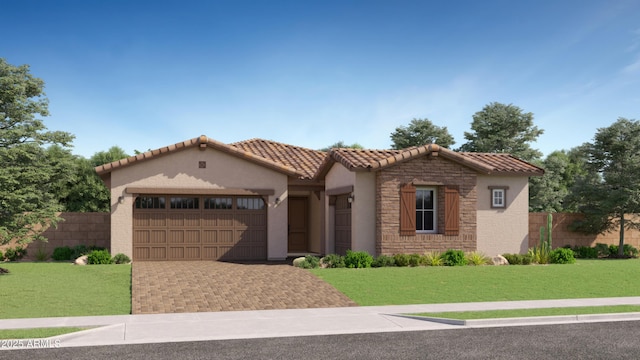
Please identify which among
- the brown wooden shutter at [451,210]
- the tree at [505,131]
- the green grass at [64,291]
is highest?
the tree at [505,131]

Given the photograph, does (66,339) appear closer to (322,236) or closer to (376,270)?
(376,270)

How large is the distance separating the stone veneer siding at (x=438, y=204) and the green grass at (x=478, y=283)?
1509mm

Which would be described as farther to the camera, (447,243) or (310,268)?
(447,243)

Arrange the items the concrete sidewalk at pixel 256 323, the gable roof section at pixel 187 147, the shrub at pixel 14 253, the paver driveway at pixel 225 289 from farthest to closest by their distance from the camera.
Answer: the shrub at pixel 14 253
the gable roof section at pixel 187 147
the paver driveway at pixel 225 289
the concrete sidewalk at pixel 256 323

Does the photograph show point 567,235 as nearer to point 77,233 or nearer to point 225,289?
point 225,289

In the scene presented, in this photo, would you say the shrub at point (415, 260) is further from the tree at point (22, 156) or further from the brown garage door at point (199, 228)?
the tree at point (22, 156)

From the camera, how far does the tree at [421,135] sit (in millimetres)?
42469

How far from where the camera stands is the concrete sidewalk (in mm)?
9984

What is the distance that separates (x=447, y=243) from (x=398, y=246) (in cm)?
196

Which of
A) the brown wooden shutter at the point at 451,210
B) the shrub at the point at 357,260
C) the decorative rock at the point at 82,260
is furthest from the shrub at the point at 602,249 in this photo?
the decorative rock at the point at 82,260

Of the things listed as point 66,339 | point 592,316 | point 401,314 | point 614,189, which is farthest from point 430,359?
point 614,189

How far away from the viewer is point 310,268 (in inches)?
784

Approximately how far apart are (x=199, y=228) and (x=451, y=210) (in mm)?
9173

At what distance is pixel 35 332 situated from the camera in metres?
10.1
